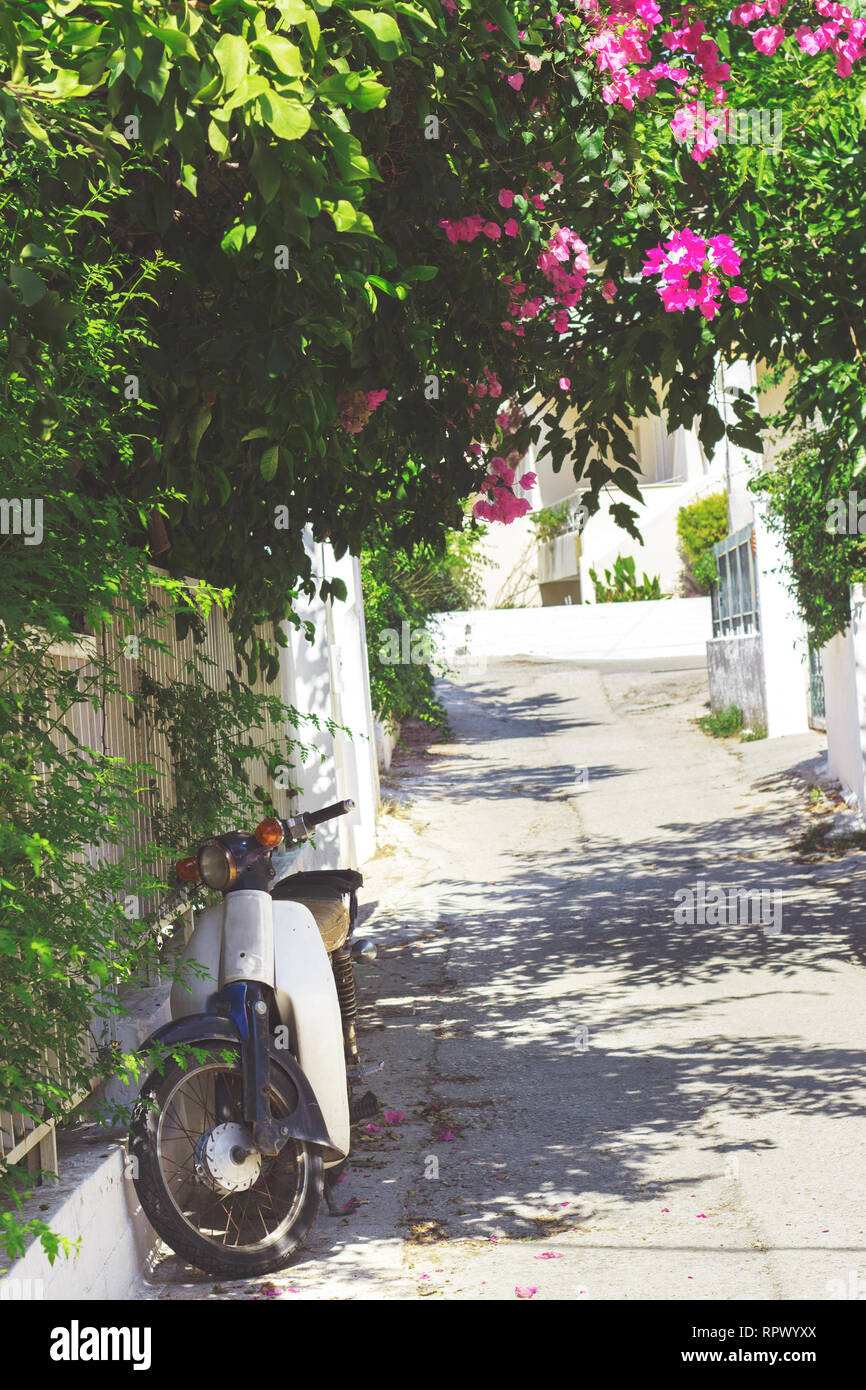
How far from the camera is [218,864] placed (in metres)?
4.47

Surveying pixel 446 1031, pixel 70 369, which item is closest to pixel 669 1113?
pixel 446 1031

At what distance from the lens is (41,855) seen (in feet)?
10.6

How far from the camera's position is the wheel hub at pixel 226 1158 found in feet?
13.4

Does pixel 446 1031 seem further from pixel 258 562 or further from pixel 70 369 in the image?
pixel 70 369

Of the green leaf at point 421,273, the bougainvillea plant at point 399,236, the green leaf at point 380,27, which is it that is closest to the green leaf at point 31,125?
the bougainvillea plant at point 399,236

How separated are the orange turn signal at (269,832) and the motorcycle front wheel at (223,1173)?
2.12 ft

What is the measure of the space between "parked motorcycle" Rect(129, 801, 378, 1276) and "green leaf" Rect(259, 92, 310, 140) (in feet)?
7.31

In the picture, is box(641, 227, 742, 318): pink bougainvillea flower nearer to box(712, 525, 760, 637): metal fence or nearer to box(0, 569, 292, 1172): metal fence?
box(0, 569, 292, 1172): metal fence

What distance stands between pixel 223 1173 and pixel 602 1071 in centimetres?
236

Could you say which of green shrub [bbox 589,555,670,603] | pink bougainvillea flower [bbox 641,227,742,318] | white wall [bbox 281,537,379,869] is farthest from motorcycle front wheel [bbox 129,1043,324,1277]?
green shrub [bbox 589,555,670,603]

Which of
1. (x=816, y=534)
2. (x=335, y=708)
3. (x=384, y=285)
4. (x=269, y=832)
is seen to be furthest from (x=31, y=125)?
(x=816, y=534)

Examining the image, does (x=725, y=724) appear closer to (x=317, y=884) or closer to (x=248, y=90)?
(x=317, y=884)

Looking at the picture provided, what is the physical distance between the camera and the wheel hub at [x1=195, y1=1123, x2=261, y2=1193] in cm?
407
